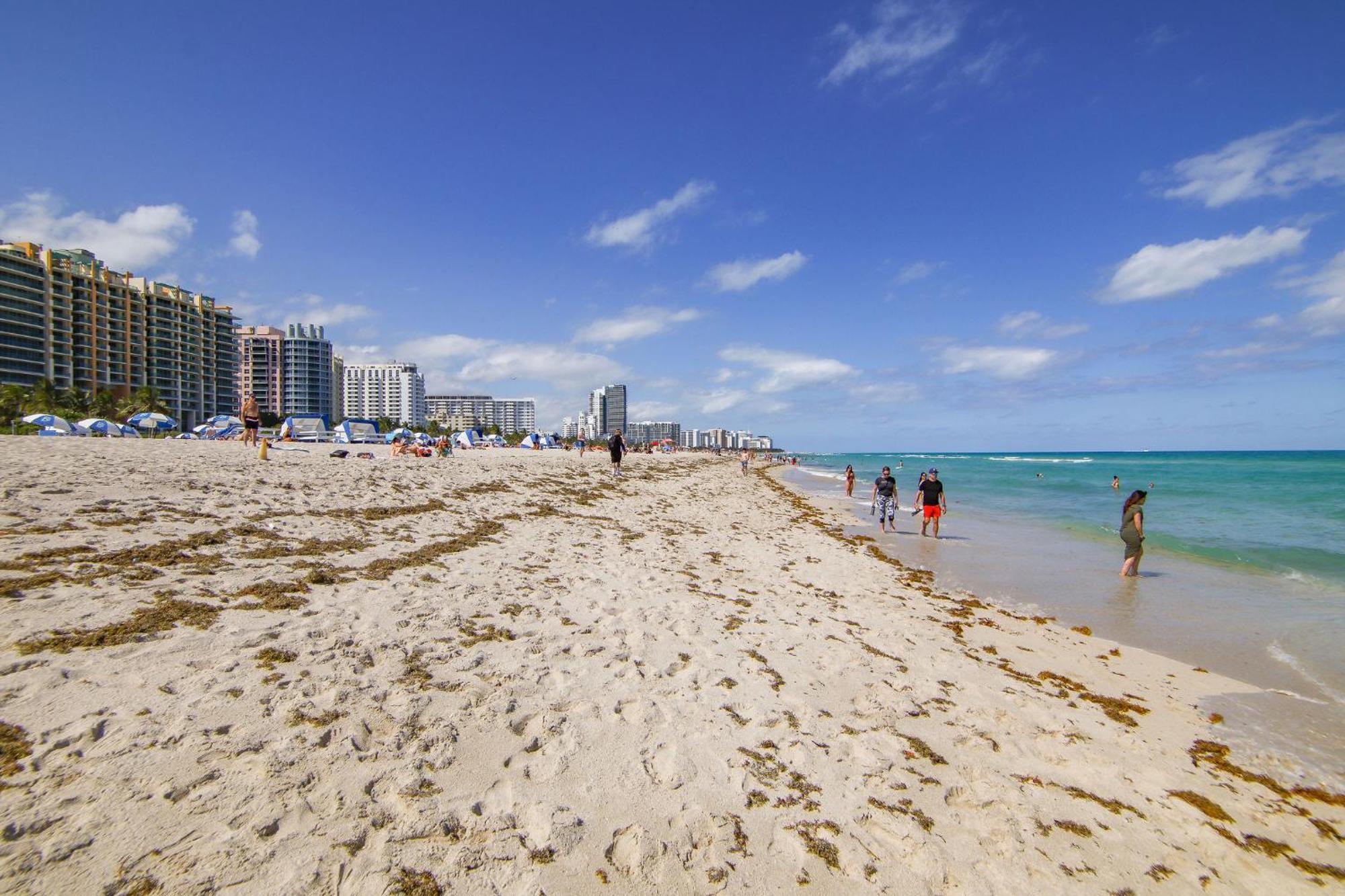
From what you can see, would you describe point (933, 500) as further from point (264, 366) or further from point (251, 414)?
point (264, 366)

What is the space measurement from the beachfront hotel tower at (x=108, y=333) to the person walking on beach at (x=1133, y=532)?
11578cm

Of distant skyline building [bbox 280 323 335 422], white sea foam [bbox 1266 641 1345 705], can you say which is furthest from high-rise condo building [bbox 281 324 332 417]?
white sea foam [bbox 1266 641 1345 705]

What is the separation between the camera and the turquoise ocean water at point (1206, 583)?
20.7 ft

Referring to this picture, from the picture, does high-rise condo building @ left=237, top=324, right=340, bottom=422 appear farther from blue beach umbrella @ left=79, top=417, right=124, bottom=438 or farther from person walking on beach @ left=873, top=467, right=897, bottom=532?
person walking on beach @ left=873, top=467, right=897, bottom=532

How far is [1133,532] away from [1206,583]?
1.99 m

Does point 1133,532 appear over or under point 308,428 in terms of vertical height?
under

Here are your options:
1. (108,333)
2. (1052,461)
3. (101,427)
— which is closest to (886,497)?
(101,427)

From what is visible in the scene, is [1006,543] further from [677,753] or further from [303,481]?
[303,481]

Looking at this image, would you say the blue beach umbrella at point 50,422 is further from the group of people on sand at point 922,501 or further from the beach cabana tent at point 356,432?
the group of people on sand at point 922,501

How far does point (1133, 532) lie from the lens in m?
11.9

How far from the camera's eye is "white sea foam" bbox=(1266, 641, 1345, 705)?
21.3 ft

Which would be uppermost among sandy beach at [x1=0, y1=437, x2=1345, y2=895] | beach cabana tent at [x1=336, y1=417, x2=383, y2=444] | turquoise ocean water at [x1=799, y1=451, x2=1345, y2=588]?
beach cabana tent at [x1=336, y1=417, x2=383, y2=444]

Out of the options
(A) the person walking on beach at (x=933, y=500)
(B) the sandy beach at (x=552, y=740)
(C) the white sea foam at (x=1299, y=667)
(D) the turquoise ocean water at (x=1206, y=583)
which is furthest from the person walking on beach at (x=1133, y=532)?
(B) the sandy beach at (x=552, y=740)

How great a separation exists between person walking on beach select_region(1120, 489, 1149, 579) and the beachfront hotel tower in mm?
115781
